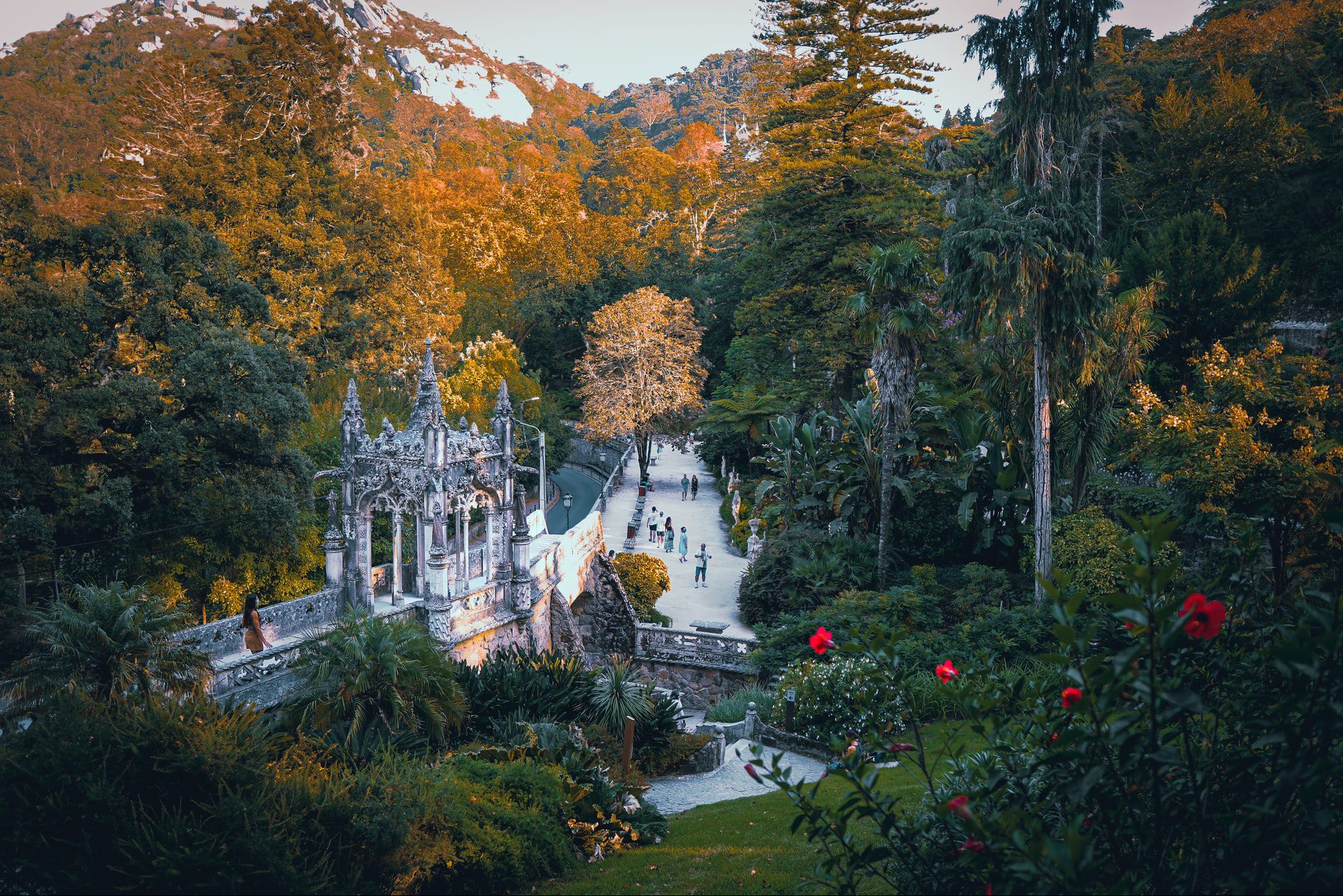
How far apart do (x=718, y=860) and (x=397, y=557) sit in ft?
39.3

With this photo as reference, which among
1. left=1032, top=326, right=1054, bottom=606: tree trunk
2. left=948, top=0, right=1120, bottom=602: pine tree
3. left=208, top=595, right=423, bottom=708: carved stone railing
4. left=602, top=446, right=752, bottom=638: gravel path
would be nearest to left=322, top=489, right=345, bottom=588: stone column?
left=208, top=595, right=423, bottom=708: carved stone railing

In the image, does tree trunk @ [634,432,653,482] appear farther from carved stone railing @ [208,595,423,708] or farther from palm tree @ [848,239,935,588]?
carved stone railing @ [208,595,423,708]

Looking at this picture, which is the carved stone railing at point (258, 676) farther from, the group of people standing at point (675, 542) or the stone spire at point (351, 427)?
the group of people standing at point (675, 542)

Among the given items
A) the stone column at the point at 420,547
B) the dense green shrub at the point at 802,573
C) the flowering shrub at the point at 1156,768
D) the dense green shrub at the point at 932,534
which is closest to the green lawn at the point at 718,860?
the flowering shrub at the point at 1156,768

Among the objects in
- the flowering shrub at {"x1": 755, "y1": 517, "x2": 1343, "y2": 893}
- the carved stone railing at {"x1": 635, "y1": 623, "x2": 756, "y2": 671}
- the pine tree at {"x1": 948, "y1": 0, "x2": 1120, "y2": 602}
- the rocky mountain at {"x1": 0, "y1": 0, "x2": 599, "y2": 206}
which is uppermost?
the rocky mountain at {"x1": 0, "y1": 0, "x2": 599, "y2": 206}

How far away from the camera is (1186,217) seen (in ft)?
97.6

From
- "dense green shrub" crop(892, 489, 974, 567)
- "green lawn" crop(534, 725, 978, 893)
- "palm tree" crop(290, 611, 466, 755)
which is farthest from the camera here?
"dense green shrub" crop(892, 489, 974, 567)

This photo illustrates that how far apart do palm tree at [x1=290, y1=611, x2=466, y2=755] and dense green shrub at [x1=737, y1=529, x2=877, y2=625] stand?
12.7 meters

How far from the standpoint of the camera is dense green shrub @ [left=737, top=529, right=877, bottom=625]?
23.2 m

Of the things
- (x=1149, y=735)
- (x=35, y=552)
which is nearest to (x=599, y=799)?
(x=1149, y=735)

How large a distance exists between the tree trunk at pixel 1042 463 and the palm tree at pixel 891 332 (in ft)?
9.75

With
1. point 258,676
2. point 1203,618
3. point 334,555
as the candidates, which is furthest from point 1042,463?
point 1203,618

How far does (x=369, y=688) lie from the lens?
456 inches

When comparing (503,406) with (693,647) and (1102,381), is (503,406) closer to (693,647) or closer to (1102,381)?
(693,647)
